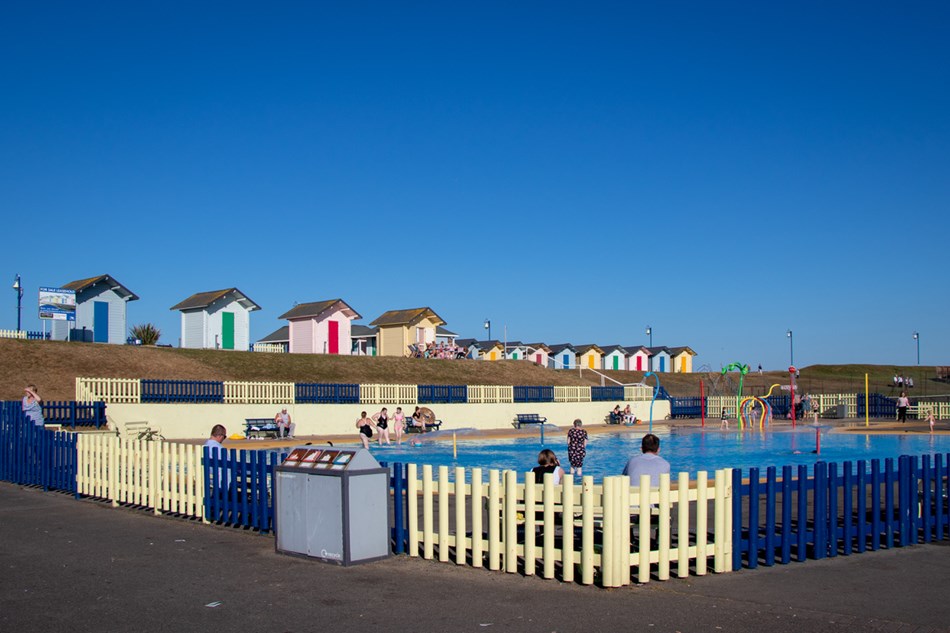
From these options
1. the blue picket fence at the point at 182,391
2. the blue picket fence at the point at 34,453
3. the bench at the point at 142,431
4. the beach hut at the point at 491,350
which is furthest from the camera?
the beach hut at the point at 491,350

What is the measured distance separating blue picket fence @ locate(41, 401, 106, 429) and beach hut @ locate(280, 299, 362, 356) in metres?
30.1

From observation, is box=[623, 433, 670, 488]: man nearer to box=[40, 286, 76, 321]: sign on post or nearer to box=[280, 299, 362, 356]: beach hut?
box=[40, 286, 76, 321]: sign on post

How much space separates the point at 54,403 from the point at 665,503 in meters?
21.0

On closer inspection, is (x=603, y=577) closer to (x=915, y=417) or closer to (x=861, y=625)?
(x=861, y=625)

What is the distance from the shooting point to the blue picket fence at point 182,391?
29214mm

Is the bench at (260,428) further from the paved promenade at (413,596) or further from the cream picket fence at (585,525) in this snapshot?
the cream picket fence at (585,525)

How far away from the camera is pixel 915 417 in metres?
47.0

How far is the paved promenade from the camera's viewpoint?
658 cm

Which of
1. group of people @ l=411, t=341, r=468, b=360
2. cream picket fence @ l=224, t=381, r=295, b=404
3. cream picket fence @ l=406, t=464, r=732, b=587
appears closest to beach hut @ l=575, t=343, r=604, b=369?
group of people @ l=411, t=341, r=468, b=360

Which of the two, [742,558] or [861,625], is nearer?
[861,625]

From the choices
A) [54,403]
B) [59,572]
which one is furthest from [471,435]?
[59,572]

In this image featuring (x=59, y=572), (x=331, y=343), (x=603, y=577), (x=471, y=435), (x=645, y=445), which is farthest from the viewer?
(x=331, y=343)

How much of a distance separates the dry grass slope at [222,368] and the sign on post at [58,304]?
12.0ft

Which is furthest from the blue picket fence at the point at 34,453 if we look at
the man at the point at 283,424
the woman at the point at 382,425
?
the woman at the point at 382,425
